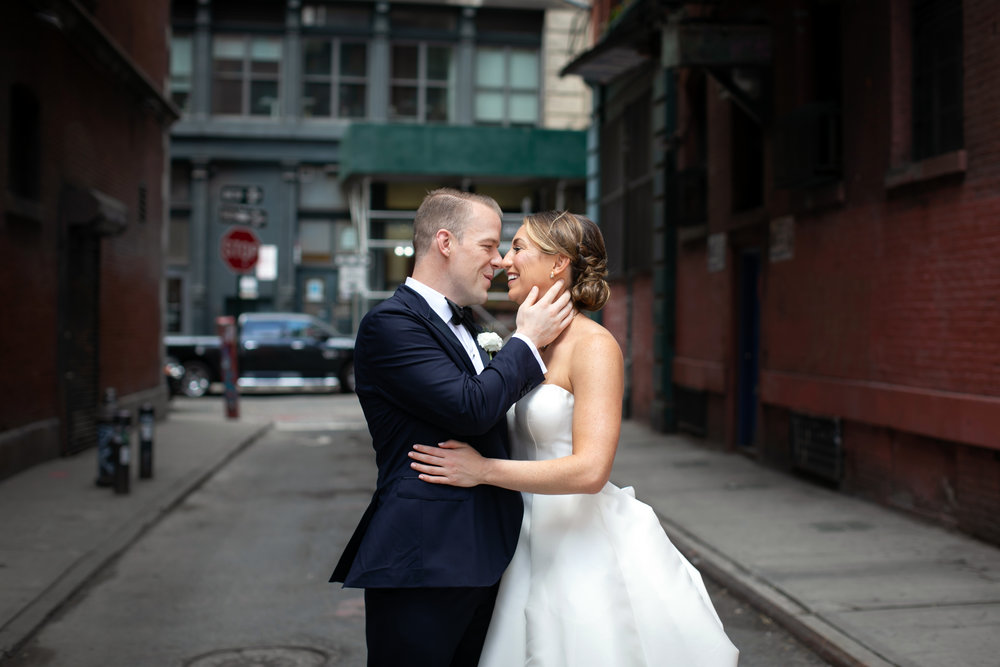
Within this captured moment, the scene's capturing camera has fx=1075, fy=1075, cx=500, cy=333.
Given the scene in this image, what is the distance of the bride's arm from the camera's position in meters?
A: 2.81

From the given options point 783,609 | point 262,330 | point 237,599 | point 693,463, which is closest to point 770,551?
point 783,609

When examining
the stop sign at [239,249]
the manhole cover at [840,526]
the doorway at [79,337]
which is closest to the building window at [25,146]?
the doorway at [79,337]

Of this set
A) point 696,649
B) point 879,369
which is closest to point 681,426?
point 879,369

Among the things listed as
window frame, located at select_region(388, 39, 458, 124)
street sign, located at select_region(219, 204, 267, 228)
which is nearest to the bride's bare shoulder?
street sign, located at select_region(219, 204, 267, 228)

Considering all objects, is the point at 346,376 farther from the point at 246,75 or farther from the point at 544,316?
the point at 544,316

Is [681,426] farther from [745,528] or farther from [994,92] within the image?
[994,92]

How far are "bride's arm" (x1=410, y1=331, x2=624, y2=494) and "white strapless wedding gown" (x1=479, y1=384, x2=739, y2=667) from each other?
133 millimetres

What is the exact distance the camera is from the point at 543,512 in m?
3.18

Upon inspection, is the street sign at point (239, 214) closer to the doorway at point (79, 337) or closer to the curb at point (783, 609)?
the doorway at point (79, 337)

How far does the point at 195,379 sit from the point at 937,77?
20338mm

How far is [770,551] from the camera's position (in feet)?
25.9

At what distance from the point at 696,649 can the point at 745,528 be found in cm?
591

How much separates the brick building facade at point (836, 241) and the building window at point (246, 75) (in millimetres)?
18915

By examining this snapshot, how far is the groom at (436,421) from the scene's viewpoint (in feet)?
9.05
